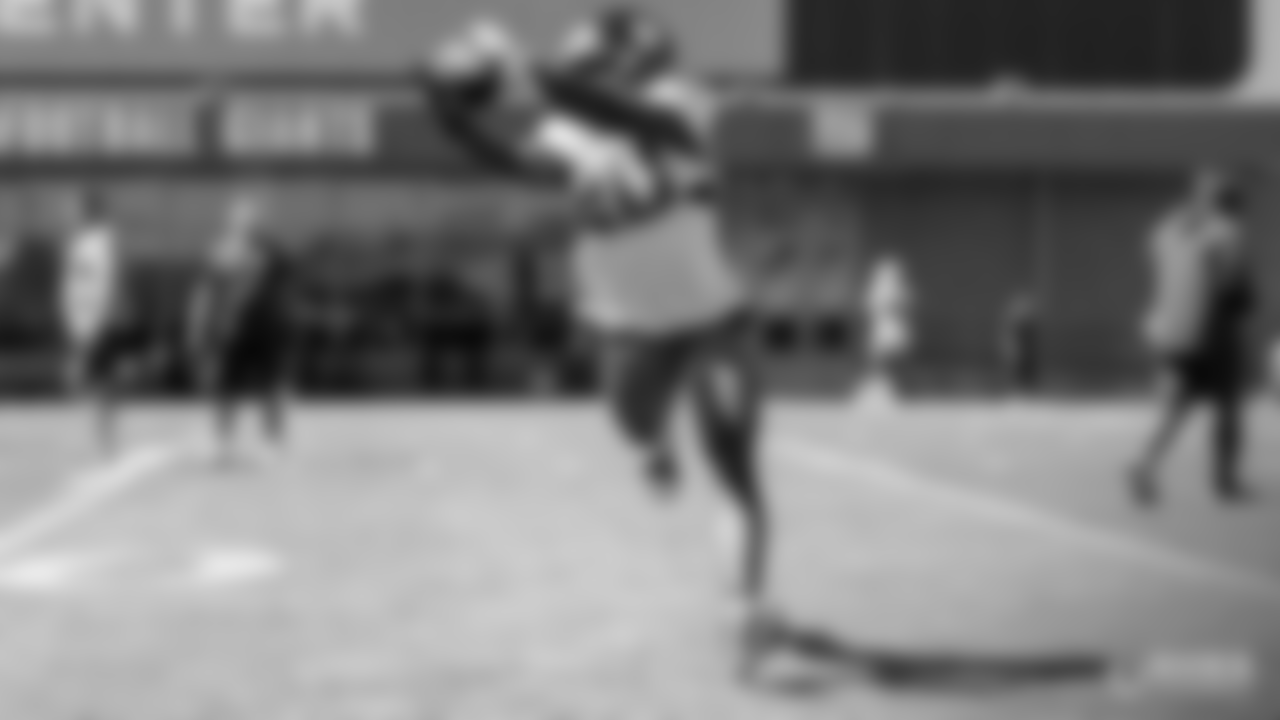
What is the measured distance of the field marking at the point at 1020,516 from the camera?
215 centimetres

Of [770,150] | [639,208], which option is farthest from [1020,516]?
[639,208]

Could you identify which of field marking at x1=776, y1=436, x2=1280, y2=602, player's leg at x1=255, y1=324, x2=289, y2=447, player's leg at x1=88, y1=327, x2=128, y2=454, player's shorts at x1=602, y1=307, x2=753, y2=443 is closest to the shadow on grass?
field marking at x1=776, y1=436, x2=1280, y2=602

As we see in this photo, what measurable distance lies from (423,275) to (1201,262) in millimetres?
619

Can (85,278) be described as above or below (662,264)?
below

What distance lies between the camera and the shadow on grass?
1.87 m

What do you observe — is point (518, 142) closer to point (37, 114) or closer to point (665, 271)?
point (665, 271)

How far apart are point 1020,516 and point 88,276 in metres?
5.40

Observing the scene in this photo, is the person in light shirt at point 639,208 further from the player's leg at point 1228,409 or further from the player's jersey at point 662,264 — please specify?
the player's leg at point 1228,409

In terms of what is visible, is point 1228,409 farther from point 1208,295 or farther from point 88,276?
point 88,276

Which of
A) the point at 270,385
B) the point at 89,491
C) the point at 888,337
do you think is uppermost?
the point at 888,337

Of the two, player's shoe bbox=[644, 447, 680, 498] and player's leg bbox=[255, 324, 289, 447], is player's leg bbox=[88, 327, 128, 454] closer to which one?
player's leg bbox=[255, 324, 289, 447]

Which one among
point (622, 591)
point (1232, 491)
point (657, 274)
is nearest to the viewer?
point (657, 274)

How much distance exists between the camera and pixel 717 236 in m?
1.38

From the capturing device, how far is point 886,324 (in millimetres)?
2008
